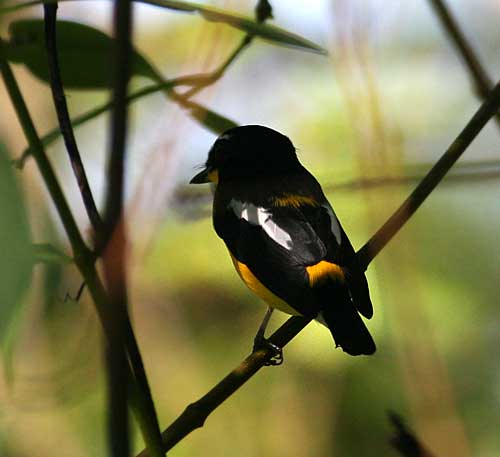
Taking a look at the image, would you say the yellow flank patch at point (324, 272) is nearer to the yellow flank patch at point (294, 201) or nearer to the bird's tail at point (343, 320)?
the bird's tail at point (343, 320)

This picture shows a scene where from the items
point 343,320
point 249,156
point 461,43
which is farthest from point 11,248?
point 249,156

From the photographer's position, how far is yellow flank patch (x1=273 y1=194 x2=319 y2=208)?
1.86 meters

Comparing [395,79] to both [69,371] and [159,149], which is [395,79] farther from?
[69,371]

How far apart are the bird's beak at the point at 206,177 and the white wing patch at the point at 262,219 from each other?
0.68 ft

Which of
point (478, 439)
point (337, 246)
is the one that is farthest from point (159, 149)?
point (478, 439)

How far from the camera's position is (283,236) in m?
1.74

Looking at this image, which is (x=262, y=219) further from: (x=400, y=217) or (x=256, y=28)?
(x=256, y=28)

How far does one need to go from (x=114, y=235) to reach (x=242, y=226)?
4.23 feet

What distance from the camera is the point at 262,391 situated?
276cm

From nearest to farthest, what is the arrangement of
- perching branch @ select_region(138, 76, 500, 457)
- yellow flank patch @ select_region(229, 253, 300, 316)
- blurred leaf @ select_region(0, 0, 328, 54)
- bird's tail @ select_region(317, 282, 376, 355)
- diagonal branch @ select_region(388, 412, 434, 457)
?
diagonal branch @ select_region(388, 412, 434, 457)
blurred leaf @ select_region(0, 0, 328, 54)
perching branch @ select_region(138, 76, 500, 457)
bird's tail @ select_region(317, 282, 376, 355)
yellow flank patch @ select_region(229, 253, 300, 316)

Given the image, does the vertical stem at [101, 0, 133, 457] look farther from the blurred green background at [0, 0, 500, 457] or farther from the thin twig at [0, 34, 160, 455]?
the blurred green background at [0, 0, 500, 457]

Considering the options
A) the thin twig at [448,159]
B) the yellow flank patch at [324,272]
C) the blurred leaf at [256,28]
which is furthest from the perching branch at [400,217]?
the yellow flank patch at [324,272]

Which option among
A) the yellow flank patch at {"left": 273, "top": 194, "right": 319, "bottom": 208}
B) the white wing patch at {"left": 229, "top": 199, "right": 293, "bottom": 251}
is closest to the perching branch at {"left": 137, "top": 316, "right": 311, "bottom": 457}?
the white wing patch at {"left": 229, "top": 199, "right": 293, "bottom": 251}

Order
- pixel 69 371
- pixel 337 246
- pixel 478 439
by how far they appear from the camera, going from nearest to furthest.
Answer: pixel 69 371 → pixel 337 246 → pixel 478 439
